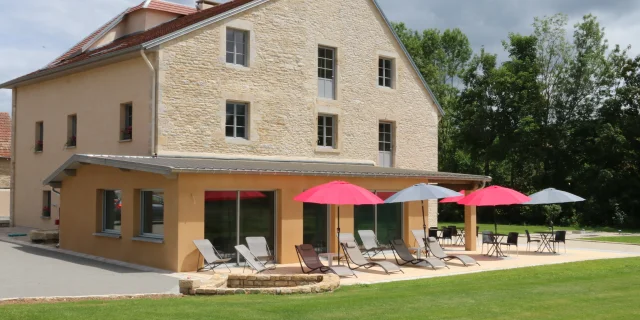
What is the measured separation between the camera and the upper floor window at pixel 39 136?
2678cm

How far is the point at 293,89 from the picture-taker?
23.6 m

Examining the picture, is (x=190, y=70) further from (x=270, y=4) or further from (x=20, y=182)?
(x=20, y=182)

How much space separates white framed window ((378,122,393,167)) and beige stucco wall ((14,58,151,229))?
389 inches

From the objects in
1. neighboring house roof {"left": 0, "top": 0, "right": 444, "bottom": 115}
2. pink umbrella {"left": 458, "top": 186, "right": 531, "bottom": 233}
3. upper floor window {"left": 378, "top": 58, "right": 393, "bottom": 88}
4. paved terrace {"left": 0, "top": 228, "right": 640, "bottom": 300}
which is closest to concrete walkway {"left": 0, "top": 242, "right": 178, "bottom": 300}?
paved terrace {"left": 0, "top": 228, "right": 640, "bottom": 300}

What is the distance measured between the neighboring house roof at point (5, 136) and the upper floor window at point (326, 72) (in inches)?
803

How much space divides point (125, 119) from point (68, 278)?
29.1 feet

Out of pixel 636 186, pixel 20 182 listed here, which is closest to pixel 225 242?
pixel 20 182

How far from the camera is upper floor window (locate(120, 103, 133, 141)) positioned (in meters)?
21.7

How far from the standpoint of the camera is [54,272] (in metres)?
14.8

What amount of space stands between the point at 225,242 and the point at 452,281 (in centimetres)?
582

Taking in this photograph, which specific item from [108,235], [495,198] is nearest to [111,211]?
[108,235]

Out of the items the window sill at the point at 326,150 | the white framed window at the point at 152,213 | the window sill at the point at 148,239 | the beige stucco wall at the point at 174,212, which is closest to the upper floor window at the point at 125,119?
the beige stucco wall at the point at 174,212

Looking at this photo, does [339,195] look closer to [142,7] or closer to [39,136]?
[142,7]

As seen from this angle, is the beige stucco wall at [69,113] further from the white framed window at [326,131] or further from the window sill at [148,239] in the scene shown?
the white framed window at [326,131]
